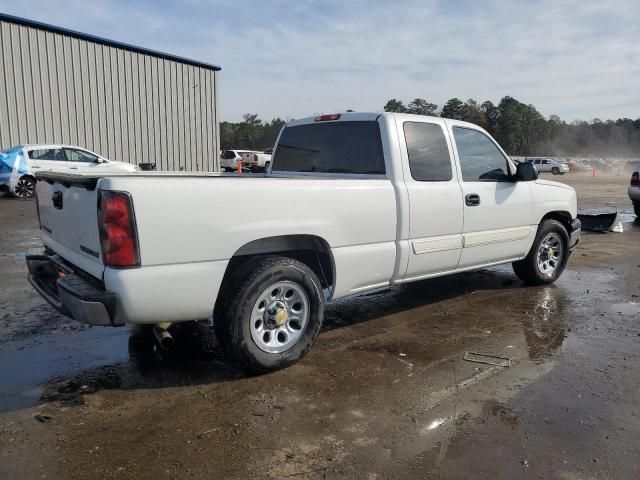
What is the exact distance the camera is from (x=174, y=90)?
23578 millimetres

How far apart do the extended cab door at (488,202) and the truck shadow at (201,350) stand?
757mm

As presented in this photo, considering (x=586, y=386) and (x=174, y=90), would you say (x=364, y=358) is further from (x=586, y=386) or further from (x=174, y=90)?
(x=174, y=90)

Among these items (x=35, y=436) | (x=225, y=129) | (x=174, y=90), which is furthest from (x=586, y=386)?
(x=225, y=129)

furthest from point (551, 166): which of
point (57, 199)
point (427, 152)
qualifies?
point (57, 199)

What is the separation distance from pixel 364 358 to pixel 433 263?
3.96ft

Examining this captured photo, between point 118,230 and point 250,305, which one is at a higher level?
point 118,230

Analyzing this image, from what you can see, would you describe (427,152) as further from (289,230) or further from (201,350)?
(201,350)

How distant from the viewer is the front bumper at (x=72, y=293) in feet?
10.2

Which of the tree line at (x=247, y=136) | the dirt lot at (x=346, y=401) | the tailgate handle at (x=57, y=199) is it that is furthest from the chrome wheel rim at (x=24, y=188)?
the tree line at (x=247, y=136)

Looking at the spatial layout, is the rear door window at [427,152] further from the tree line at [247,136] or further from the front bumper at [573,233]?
the tree line at [247,136]

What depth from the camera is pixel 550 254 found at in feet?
21.3

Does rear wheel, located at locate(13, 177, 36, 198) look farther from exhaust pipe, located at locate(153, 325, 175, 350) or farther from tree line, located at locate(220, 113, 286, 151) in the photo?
tree line, located at locate(220, 113, 286, 151)

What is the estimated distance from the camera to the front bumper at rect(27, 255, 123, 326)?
3096mm

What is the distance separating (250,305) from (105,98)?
796 inches
